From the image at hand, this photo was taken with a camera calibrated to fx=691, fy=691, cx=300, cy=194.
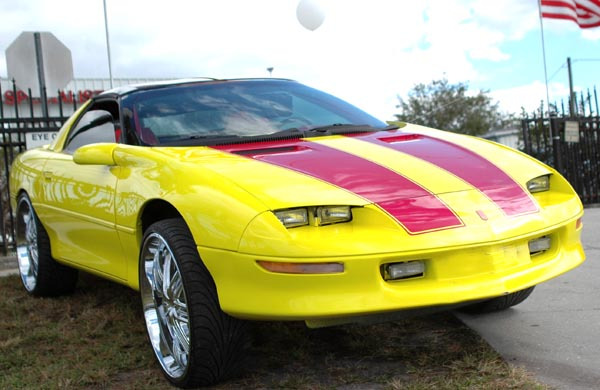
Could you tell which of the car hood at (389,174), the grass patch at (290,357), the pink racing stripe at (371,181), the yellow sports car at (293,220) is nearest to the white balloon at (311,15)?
the yellow sports car at (293,220)

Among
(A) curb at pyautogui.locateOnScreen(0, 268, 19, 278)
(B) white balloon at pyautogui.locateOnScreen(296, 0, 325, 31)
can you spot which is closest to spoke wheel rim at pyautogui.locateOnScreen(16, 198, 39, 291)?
(A) curb at pyautogui.locateOnScreen(0, 268, 19, 278)

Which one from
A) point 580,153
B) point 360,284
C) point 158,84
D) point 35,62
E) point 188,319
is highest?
point 35,62

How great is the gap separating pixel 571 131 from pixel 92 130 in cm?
933

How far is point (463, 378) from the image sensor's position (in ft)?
8.94

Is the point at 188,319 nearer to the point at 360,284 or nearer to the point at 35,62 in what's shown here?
the point at 360,284

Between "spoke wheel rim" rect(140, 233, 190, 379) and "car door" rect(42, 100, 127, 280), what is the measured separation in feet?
1.27

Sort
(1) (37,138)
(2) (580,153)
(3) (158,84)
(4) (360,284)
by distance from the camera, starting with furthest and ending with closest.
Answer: (2) (580,153), (1) (37,138), (3) (158,84), (4) (360,284)

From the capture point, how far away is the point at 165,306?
3.03 meters

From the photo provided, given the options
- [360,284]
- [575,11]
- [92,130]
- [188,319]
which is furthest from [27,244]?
[575,11]

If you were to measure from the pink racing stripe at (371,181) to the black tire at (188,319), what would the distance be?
50 centimetres

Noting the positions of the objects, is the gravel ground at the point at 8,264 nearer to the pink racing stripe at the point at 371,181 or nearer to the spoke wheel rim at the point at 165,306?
the spoke wheel rim at the point at 165,306

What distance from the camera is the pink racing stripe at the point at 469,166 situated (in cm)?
280

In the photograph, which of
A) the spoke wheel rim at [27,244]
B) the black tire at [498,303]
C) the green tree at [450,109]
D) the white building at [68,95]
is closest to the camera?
the black tire at [498,303]

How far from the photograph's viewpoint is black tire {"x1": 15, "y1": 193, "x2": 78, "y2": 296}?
15.4ft
